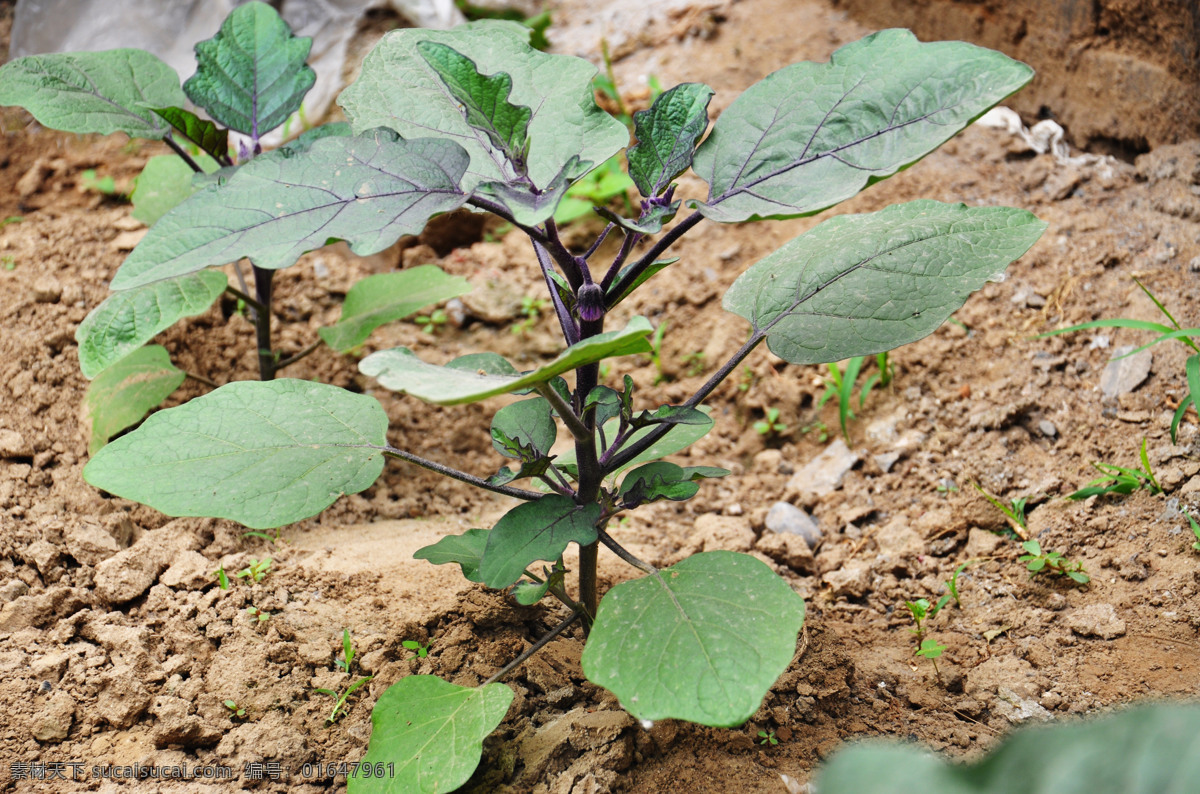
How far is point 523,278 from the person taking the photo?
3.10 metres

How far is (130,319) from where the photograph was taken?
6.51ft

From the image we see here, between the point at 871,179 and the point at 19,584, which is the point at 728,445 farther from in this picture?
the point at 19,584

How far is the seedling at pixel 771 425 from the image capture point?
8.66 feet

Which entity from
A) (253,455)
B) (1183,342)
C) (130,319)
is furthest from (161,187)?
(1183,342)

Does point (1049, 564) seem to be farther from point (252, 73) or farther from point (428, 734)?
point (252, 73)

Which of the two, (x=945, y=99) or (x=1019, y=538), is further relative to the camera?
(x=1019, y=538)

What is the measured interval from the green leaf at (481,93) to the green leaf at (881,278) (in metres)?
0.62

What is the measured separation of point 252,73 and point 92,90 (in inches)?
16.3

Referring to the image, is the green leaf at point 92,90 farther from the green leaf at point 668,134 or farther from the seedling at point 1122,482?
the seedling at point 1122,482

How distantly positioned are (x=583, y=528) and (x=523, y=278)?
187 cm

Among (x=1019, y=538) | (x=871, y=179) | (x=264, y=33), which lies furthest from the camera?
(x=264, y=33)

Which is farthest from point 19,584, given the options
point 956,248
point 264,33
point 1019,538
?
point 1019,538

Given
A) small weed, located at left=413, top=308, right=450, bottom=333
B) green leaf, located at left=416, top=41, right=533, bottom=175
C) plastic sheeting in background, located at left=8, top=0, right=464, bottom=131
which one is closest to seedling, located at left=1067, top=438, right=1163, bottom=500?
green leaf, located at left=416, top=41, right=533, bottom=175

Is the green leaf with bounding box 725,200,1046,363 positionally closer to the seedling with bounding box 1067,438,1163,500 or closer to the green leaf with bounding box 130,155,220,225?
the seedling with bounding box 1067,438,1163,500
